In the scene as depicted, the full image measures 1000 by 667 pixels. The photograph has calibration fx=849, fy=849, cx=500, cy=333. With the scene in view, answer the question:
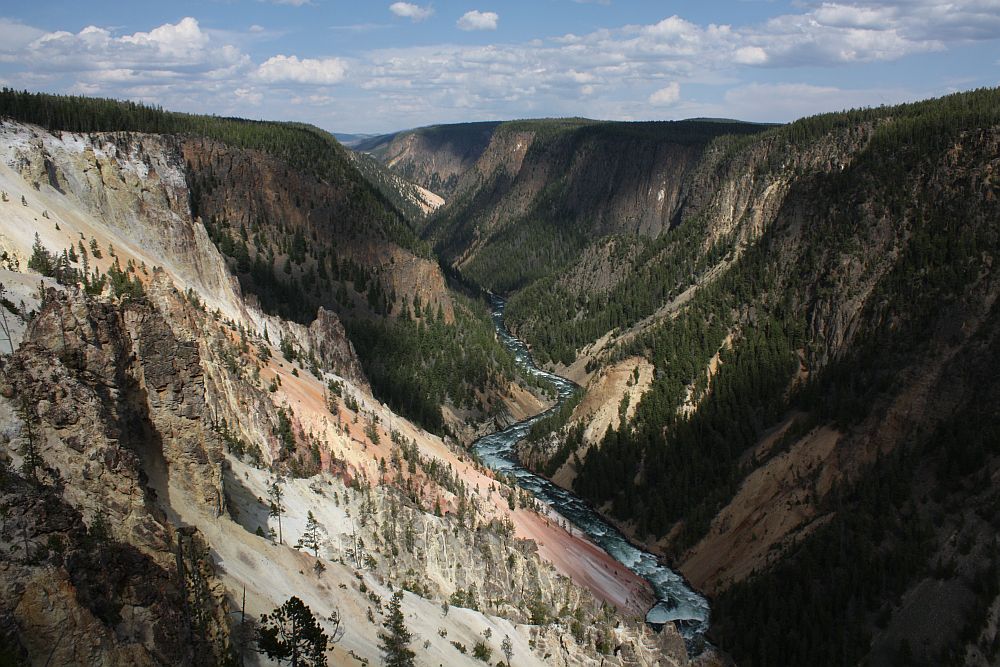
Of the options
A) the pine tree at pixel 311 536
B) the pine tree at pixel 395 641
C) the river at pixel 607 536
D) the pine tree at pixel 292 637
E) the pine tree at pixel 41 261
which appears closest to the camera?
the pine tree at pixel 292 637

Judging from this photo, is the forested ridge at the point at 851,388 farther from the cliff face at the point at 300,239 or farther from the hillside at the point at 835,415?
the cliff face at the point at 300,239

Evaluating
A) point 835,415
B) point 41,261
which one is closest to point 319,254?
point 835,415

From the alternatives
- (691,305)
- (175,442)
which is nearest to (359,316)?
(691,305)

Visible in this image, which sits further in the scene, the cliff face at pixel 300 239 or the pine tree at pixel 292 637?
the cliff face at pixel 300 239

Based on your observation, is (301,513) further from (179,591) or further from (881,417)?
(881,417)

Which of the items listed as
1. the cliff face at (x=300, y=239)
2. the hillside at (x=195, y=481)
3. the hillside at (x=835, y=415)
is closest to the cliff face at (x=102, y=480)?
the hillside at (x=195, y=481)

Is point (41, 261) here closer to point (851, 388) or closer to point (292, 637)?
point (292, 637)

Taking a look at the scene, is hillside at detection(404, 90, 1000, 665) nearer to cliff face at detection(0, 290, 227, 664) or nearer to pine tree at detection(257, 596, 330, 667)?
pine tree at detection(257, 596, 330, 667)
